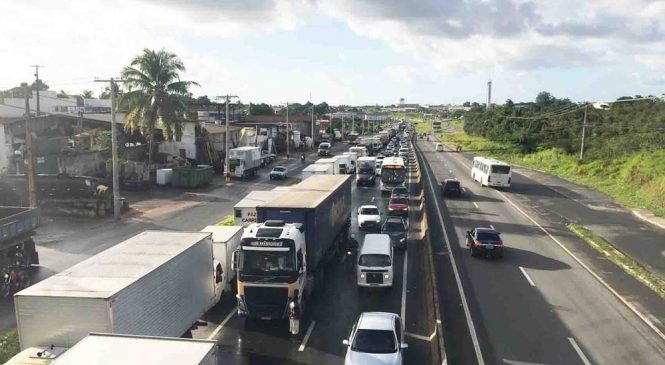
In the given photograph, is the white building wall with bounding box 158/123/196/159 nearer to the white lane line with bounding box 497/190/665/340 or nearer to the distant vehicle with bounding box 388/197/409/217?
the distant vehicle with bounding box 388/197/409/217

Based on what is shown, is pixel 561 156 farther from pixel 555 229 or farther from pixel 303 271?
pixel 303 271

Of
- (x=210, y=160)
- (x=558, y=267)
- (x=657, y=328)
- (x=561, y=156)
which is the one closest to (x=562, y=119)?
(x=561, y=156)

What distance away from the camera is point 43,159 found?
47844mm

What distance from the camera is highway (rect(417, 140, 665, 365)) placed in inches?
670

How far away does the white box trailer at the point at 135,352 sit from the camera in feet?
33.2

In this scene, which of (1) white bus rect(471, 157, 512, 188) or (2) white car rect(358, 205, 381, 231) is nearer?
(2) white car rect(358, 205, 381, 231)

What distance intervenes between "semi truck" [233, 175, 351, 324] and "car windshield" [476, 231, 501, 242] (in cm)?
916

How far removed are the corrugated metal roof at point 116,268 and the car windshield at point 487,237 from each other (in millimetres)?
15584

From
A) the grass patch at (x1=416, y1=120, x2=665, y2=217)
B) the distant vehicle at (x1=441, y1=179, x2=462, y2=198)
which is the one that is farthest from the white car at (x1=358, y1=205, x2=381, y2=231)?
the grass patch at (x1=416, y1=120, x2=665, y2=217)

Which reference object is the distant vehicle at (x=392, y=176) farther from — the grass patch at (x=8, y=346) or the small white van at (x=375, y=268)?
the grass patch at (x=8, y=346)

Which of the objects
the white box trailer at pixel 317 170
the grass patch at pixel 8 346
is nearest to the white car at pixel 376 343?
the grass patch at pixel 8 346

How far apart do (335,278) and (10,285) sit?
13605 mm

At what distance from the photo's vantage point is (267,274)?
1781cm

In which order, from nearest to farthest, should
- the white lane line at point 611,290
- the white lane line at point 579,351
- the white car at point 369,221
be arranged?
the white lane line at point 579,351
the white lane line at point 611,290
the white car at point 369,221
